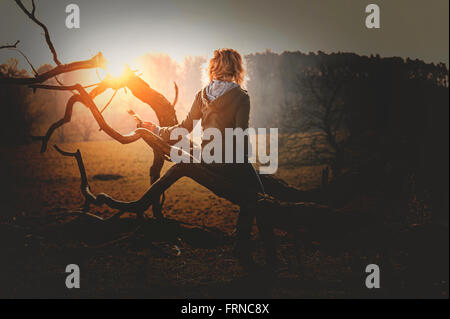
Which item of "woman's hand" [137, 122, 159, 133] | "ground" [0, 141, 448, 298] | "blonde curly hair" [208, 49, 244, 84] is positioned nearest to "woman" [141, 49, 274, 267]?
"blonde curly hair" [208, 49, 244, 84]

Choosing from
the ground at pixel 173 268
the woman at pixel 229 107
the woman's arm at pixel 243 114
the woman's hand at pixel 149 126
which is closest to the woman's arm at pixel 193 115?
the woman at pixel 229 107

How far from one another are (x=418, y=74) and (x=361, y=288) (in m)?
9.80

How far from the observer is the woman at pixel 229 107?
326cm

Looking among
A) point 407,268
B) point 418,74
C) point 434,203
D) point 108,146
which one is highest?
point 418,74

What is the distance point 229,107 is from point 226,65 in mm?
472

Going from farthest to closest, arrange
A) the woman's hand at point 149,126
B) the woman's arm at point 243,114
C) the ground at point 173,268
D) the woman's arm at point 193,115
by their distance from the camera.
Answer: the woman's hand at point 149,126
the ground at point 173,268
the woman's arm at point 193,115
the woman's arm at point 243,114

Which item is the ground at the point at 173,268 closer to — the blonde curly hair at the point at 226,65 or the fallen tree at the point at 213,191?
the fallen tree at the point at 213,191

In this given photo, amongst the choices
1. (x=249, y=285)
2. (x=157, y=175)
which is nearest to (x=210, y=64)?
(x=157, y=175)

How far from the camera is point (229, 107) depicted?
327 cm

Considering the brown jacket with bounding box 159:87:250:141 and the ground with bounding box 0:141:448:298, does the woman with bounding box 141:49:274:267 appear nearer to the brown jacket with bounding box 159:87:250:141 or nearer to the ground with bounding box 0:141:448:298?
the brown jacket with bounding box 159:87:250:141

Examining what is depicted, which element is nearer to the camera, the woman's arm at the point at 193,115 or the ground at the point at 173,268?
the woman's arm at the point at 193,115

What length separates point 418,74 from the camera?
35.0ft

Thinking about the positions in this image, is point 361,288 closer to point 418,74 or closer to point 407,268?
point 407,268

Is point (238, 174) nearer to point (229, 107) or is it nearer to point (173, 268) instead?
point (229, 107)
